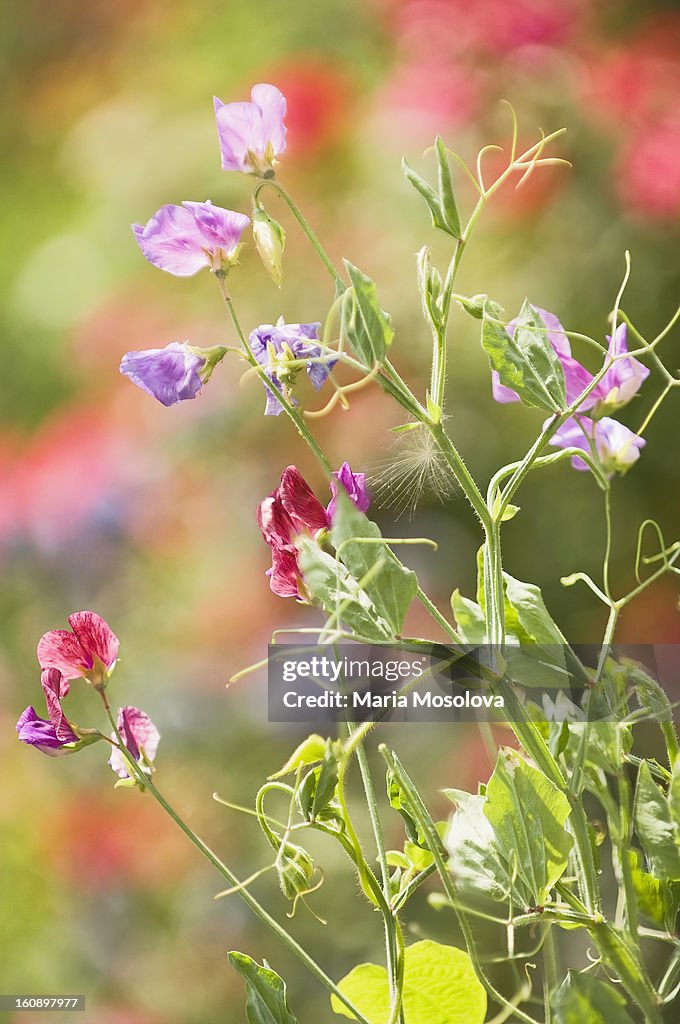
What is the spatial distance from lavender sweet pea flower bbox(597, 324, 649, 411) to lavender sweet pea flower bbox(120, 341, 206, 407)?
8 centimetres

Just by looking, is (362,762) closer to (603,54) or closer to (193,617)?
(193,617)

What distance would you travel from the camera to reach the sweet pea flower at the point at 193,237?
21 cm

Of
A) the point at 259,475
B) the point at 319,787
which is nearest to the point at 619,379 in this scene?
the point at 319,787

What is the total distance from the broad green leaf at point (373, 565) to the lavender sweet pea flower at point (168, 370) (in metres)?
0.06

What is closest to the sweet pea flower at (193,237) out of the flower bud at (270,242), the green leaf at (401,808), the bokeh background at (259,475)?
the flower bud at (270,242)

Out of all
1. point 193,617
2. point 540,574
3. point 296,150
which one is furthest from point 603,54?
point 193,617

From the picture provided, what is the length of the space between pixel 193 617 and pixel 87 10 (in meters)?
0.84

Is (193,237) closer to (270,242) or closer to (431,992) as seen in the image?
(270,242)

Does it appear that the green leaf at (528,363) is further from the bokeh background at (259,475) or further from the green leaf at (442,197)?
the bokeh background at (259,475)

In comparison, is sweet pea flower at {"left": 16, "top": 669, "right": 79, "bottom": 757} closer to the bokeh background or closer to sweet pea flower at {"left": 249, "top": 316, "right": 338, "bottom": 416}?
sweet pea flower at {"left": 249, "top": 316, "right": 338, "bottom": 416}

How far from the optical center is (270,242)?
21cm

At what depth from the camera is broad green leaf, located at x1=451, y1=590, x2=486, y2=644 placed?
0.68 feet

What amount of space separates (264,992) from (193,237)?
147 millimetres

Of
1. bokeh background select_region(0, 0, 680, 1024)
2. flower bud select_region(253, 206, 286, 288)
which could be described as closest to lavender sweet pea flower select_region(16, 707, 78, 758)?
flower bud select_region(253, 206, 286, 288)
